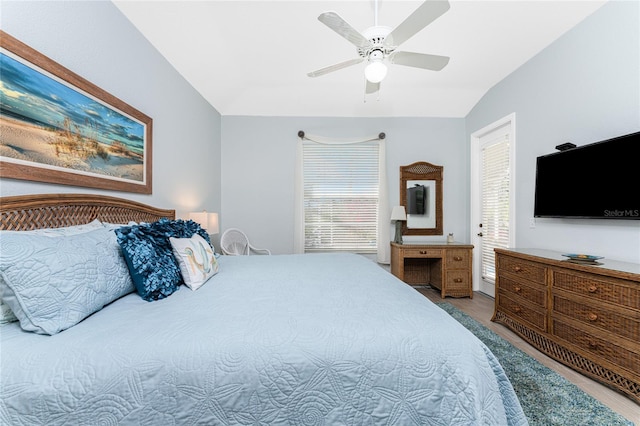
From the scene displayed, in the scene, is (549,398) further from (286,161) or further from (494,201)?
(286,161)

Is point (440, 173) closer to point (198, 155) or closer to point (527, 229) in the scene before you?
point (527, 229)

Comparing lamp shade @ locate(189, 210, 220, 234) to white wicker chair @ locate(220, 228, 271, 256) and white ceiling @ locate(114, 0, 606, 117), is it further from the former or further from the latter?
white ceiling @ locate(114, 0, 606, 117)

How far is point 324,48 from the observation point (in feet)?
8.70

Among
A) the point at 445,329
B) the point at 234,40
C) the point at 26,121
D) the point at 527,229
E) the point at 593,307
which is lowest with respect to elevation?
the point at 593,307

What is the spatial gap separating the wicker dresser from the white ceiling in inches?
82.3

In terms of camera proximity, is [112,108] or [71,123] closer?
[71,123]

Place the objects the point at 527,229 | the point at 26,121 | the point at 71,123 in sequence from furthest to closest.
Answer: the point at 527,229 < the point at 71,123 < the point at 26,121

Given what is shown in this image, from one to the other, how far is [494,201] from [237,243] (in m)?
3.58

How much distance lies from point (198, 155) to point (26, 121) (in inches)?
72.9

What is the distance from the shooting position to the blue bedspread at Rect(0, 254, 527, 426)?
0.79 metres

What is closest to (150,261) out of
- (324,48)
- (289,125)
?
(324,48)

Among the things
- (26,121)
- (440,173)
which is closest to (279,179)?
(440,173)

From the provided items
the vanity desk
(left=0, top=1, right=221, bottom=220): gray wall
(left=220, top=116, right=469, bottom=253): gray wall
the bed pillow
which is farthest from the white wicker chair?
the bed pillow

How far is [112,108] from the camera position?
6.00ft
